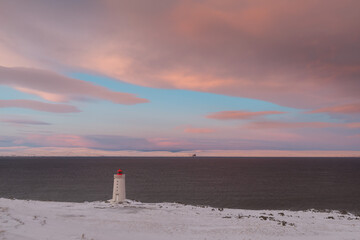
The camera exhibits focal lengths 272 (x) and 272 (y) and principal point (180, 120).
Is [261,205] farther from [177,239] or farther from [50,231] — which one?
[50,231]

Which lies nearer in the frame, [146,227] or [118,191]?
[146,227]

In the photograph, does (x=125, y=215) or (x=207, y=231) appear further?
(x=125, y=215)

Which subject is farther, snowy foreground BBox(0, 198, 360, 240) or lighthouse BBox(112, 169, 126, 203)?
lighthouse BBox(112, 169, 126, 203)

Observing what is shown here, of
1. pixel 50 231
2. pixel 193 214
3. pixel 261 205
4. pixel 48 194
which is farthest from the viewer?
pixel 48 194

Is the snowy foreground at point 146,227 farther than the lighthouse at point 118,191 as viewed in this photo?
No

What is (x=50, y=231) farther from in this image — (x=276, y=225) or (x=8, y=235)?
(x=276, y=225)

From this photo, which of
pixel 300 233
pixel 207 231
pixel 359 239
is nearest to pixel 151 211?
pixel 207 231

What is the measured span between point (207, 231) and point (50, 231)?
7645 mm

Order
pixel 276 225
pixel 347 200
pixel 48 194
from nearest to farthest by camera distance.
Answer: pixel 276 225
pixel 347 200
pixel 48 194

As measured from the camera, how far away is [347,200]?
49.2 meters

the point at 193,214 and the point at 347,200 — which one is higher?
the point at 193,214

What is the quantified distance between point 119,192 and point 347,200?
45.0 m

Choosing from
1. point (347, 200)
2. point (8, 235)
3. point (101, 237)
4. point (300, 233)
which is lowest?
point (347, 200)

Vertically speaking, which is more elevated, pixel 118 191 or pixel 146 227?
pixel 118 191
